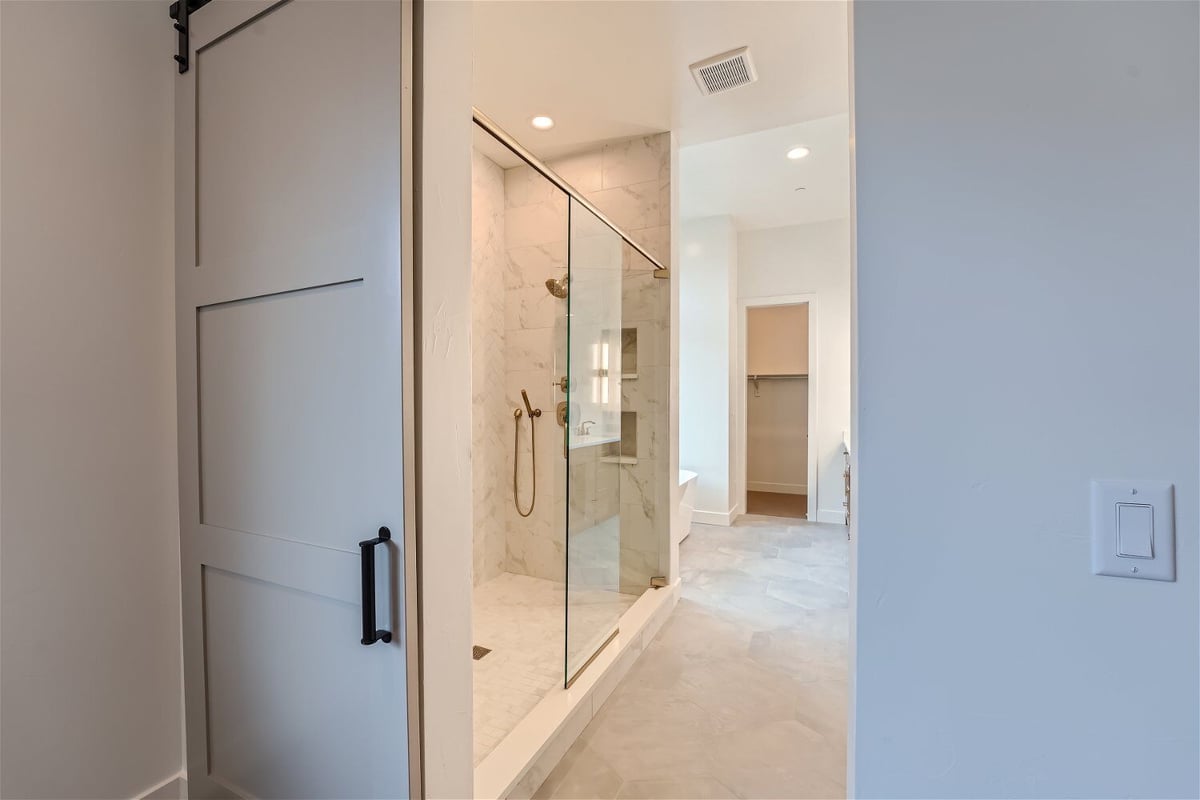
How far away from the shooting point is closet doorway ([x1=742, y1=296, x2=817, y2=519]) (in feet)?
20.5

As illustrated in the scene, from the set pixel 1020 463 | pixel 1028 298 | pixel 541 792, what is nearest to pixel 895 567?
pixel 1020 463

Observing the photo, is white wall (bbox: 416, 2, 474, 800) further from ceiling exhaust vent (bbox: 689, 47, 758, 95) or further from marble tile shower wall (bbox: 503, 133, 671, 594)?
ceiling exhaust vent (bbox: 689, 47, 758, 95)

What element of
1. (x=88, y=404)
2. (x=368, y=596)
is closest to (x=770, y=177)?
(x=368, y=596)

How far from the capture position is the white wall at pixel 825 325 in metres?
4.71

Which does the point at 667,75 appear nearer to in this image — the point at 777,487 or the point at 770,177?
the point at 770,177

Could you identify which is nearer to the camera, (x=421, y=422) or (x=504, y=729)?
(x=421, y=422)

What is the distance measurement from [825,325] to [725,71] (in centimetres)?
314

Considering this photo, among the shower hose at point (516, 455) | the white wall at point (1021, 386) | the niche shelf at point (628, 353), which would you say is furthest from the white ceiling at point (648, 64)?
the shower hose at point (516, 455)

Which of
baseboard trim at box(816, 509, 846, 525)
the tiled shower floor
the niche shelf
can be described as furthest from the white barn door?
baseboard trim at box(816, 509, 846, 525)

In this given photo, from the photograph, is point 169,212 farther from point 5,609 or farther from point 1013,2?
point 1013,2

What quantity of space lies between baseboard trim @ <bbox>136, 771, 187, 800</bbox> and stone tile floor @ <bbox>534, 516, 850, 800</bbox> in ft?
3.52

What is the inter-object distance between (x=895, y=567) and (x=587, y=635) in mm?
1785

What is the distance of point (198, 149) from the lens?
129 cm

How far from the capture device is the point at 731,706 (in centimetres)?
201
